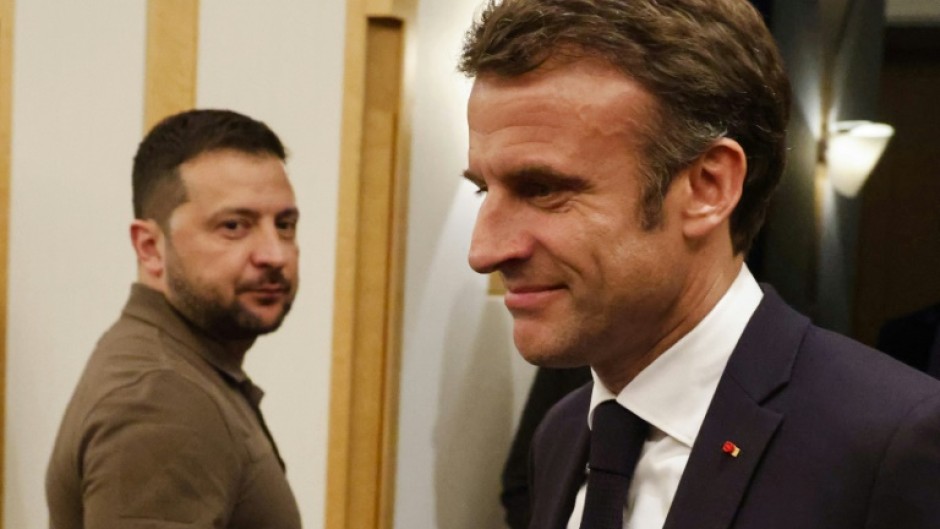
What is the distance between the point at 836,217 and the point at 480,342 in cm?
87

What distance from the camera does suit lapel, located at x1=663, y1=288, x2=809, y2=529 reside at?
1119 millimetres

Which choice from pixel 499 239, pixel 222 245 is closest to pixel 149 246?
pixel 222 245

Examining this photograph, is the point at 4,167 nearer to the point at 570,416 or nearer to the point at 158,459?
the point at 158,459

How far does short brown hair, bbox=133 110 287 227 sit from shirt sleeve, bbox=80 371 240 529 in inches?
17.0

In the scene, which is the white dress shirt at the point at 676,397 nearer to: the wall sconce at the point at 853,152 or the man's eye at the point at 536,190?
the man's eye at the point at 536,190

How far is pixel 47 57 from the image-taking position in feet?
8.78

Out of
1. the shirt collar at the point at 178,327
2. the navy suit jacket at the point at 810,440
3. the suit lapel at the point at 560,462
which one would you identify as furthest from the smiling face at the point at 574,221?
the shirt collar at the point at 178,327

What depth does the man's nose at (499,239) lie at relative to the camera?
3.88 ft

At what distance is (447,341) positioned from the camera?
2828mm

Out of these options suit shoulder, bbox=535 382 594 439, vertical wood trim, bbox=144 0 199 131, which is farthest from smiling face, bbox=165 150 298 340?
suit shoulder, bbox=535 382 594 439

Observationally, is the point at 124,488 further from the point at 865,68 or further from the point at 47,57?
the point at 865,68

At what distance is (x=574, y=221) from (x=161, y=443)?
39.0 inches

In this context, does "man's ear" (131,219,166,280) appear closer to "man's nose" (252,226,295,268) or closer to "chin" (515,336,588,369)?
"man's nose" (252,226,295,268)

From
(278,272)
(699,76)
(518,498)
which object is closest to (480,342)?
(518,498)
